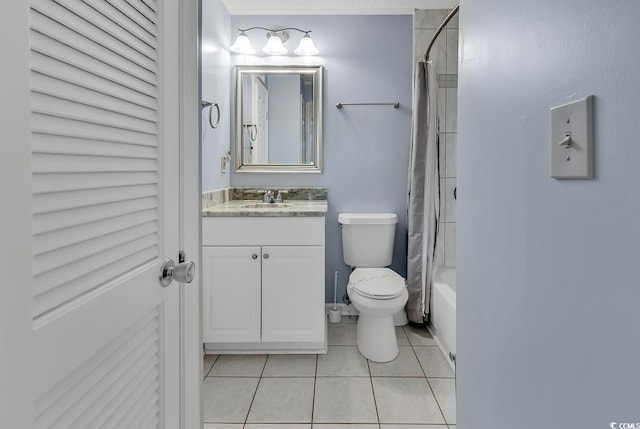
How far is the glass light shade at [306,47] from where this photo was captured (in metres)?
2.80

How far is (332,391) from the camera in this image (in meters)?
1.94

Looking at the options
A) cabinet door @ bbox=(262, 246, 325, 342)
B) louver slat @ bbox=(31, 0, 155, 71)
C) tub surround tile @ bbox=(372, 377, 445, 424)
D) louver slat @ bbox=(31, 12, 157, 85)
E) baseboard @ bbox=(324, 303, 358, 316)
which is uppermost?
louver slat @ bbox=(31, 0, 155, 71)

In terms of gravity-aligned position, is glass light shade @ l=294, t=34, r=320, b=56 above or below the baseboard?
above

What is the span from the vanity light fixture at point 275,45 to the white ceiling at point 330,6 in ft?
0.49

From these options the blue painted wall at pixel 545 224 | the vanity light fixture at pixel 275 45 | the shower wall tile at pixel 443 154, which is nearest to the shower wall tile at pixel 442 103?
the shower wall tile at pixel 443 154

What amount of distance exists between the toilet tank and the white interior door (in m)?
1.81

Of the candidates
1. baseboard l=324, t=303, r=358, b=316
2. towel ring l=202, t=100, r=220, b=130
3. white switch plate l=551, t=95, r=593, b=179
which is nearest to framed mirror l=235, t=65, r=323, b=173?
towel ring l=202, t=100, r=220, b=130

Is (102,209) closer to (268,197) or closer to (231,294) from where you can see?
(231,294)

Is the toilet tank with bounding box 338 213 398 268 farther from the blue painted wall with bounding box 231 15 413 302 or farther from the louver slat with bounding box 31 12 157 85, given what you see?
the louver slat with bounding box 31 12 157 85

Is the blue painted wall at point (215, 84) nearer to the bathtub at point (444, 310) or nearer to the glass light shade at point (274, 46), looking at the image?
the glass light shade at point (274, 46)

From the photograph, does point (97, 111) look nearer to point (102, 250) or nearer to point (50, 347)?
point (102, 250)

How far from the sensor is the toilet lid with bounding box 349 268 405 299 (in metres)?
2.19

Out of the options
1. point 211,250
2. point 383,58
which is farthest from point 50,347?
point 383,58

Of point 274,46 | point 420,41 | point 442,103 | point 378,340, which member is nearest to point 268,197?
point 274,46
